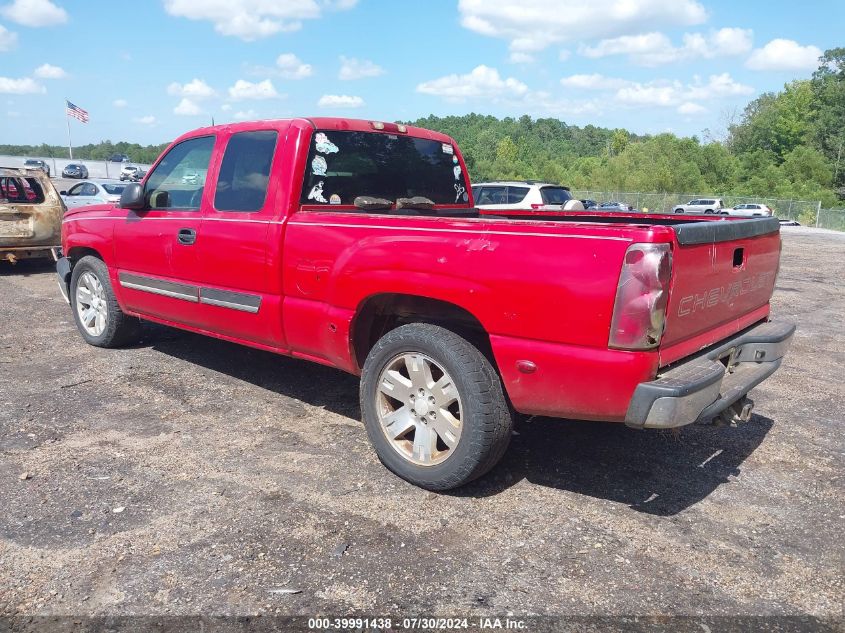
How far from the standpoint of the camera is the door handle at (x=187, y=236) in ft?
15.6

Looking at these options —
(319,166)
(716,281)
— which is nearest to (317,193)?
(319,166)

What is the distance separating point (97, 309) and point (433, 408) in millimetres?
4067

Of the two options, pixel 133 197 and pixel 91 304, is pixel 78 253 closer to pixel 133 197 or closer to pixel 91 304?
pixel 91 304

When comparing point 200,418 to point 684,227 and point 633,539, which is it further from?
point 684,227

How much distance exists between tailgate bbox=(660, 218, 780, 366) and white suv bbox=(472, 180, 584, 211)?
32.1 ft

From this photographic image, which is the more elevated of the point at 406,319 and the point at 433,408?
the point at 406,319

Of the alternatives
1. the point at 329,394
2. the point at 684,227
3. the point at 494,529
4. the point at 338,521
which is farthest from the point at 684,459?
the point at 329,394

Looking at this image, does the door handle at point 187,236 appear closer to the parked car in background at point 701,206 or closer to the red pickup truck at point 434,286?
the red pickup truck at point 434,286

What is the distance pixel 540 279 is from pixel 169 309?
3.24m

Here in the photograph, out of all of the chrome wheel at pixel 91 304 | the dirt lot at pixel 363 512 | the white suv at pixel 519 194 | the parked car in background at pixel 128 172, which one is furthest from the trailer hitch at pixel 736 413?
the parked car in background at pixel 128 172

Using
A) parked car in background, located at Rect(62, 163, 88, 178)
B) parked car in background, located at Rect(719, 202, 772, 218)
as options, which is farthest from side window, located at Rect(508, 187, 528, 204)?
parked car in background, located at Rect(62, 163, 88, 178)

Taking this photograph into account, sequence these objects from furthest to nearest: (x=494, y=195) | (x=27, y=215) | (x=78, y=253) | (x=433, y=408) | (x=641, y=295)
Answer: (x=494, y=195) < (x=27, y=215) < (x=78, y=253) < (x=433, y=408) < (x=641, y=295)

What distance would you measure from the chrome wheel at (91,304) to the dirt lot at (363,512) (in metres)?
0.93

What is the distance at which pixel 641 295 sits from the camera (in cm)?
282
